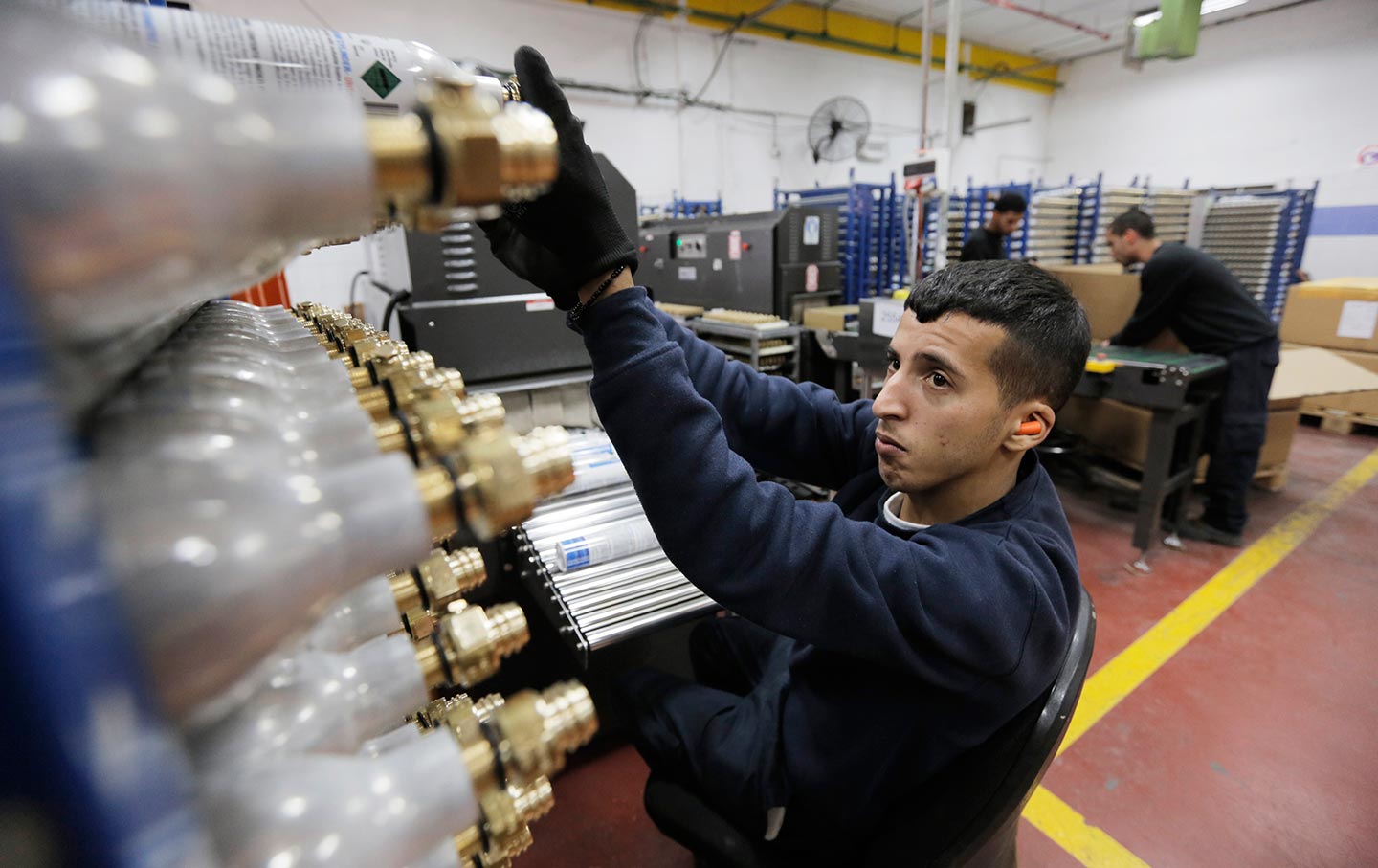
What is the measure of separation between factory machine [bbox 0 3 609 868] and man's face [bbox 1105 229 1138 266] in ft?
13.3

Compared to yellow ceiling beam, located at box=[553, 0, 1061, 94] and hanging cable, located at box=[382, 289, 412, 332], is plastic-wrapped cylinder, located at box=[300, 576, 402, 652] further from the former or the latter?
yellow ceiling beam, located at box=[553, 0, 1061, 94]

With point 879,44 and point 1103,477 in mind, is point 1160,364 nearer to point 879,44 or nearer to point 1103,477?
point 1103,477

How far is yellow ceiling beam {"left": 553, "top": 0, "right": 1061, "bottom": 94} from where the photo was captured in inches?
275

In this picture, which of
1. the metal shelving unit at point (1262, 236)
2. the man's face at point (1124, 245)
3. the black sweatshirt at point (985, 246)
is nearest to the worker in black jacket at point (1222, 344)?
the man's face at point (1124, 245)

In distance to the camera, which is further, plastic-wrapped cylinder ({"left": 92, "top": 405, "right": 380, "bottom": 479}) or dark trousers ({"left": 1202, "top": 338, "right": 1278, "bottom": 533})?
dark trousers ({"left": 1202, "top": 338, "right": 1278, "bottom": 533})

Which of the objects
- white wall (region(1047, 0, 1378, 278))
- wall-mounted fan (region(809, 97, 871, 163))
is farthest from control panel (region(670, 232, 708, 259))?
white wall (region(1047, 0, 1378, 278))

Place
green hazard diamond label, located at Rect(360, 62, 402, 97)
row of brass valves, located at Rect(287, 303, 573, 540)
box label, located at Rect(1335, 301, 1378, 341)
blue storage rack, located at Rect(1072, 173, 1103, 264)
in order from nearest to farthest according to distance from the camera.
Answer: row of brass valves, located at Rect(287, 303, 573, 540), green hazard diamond label, located at Rect(360, 62, 402, 97), box label, located at Rect(1335, 301, 1378, 341), blue storage rack, located at Rect(1072, 173, 1103, 264)

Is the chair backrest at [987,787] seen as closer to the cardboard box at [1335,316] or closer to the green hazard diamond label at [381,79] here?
the green hazard diamond label at [381,79]

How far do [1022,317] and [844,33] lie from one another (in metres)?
8.95

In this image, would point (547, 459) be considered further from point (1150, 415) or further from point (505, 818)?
point (1150, 415)

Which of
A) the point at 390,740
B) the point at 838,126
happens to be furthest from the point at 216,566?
the point at 838,126

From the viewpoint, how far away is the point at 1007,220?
4449mm

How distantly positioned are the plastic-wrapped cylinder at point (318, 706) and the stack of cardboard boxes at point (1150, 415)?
3525mm

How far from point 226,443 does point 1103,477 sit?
407 cm
